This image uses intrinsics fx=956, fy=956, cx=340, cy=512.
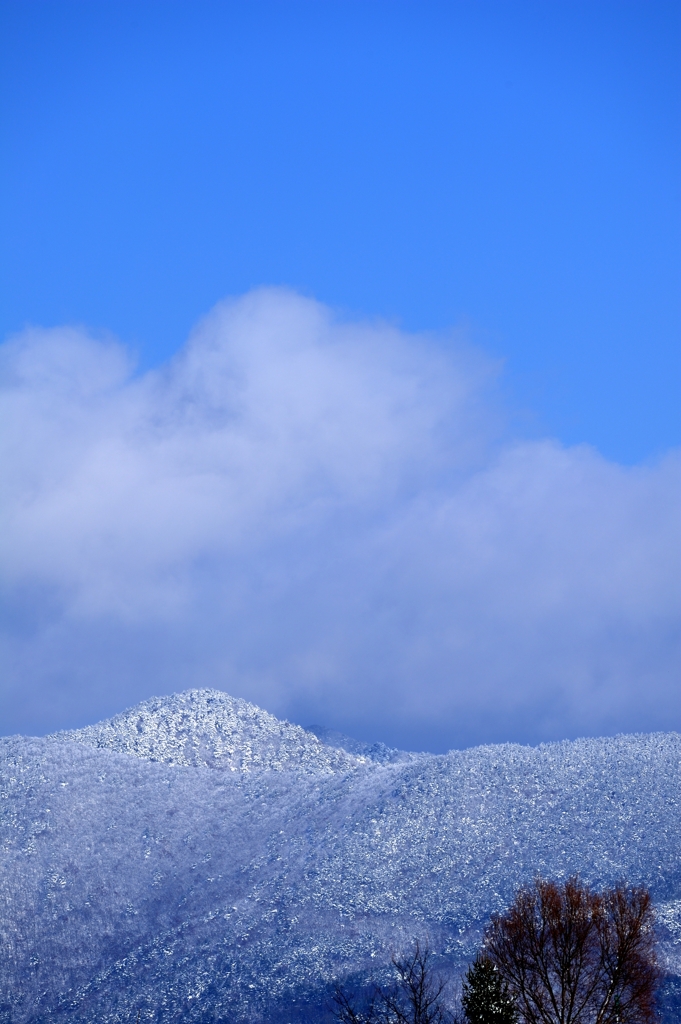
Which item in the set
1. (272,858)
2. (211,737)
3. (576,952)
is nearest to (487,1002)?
(576,952)

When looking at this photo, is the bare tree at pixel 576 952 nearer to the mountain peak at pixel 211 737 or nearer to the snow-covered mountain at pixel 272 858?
the snow-covered mountain at pixel 272 858

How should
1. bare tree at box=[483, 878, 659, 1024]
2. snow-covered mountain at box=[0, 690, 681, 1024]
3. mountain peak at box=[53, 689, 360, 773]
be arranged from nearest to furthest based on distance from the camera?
bare tree at box=[483, 878, 659, 1024], snow-covered mountain at box=[0, 690, 681, 1024], mountain peak at box=[53, 689, 360, 773]

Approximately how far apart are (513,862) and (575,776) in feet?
47.2

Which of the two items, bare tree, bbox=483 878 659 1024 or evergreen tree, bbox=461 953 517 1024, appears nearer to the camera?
evergreen tree, bbox=461 953 517 1024

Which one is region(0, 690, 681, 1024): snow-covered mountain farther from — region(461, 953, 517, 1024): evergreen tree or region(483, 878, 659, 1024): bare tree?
region(461, 953, 517, 1024): evergreen tree

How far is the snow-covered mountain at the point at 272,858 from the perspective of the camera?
6097 cm

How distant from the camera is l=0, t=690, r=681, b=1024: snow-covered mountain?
200ft

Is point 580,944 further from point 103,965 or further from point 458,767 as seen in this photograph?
point 458,767

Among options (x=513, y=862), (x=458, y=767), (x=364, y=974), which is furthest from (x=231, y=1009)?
(x=458, y=767)

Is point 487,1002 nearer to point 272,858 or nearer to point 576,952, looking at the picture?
point 576,952

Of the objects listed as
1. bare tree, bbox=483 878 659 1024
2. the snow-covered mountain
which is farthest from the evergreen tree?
the snow-covered mountain

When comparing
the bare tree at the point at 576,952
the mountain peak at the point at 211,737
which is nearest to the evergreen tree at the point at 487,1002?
the bare tree at the point at 576,952

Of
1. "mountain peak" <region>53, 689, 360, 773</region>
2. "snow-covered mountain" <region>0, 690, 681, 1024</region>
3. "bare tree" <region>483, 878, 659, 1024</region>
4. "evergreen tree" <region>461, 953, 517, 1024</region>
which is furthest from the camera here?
"mountain peak" <region>53, 689, 360, 773</region>

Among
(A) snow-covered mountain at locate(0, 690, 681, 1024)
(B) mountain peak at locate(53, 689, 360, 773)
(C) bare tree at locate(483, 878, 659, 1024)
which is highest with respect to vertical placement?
(B) mountain peak at locate(53, 689, 360, 773)
